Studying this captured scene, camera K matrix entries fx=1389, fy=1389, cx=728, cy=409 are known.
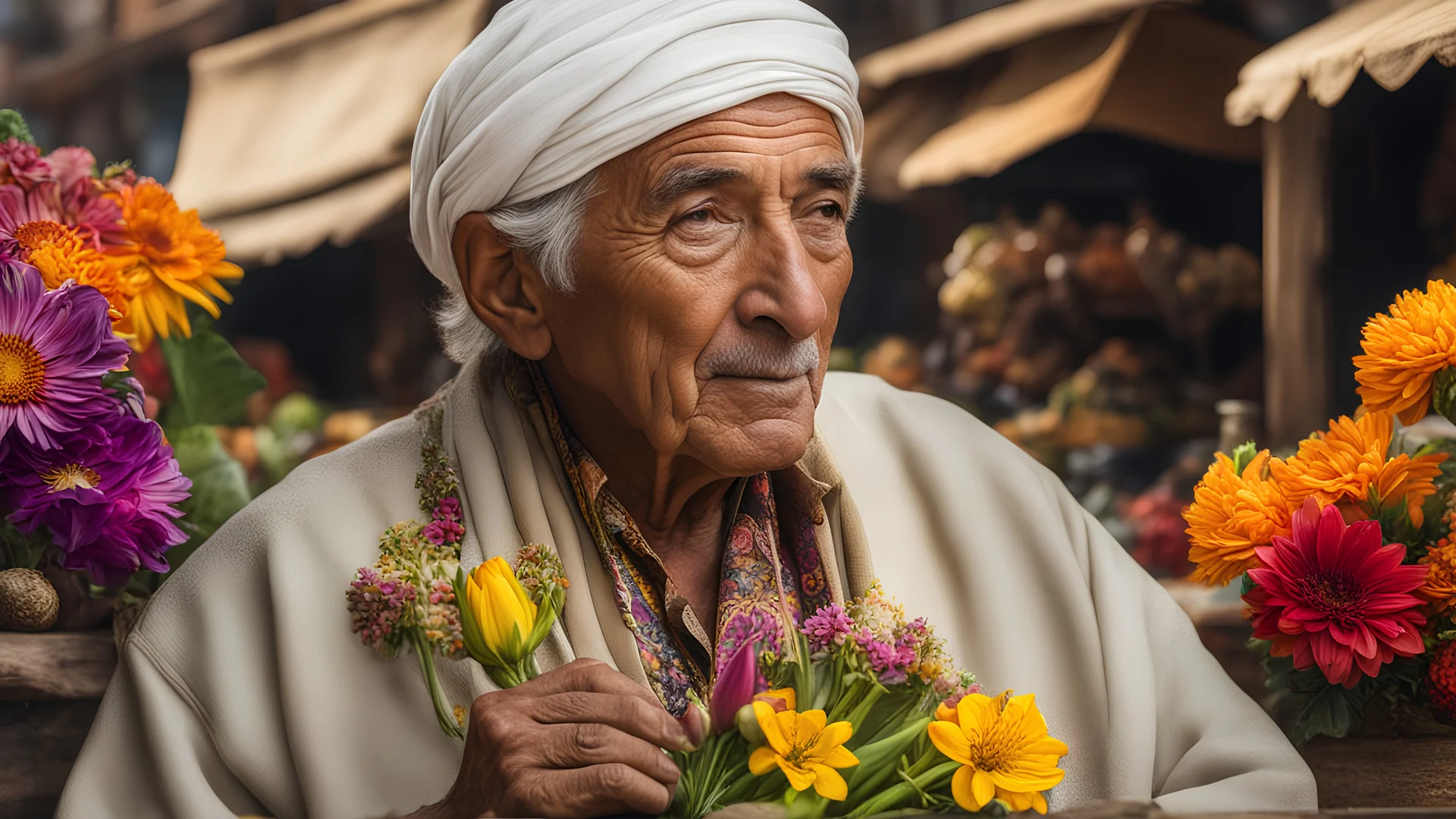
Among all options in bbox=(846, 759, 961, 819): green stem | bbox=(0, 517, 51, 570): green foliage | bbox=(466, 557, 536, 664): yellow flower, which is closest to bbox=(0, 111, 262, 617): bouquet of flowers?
bbox=(0, 517, 51, 570): green foliage

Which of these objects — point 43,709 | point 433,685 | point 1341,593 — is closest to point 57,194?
point 43,709

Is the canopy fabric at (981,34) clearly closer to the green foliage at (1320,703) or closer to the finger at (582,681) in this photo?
the green foliage at (1320,703)

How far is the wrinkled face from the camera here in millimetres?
1725

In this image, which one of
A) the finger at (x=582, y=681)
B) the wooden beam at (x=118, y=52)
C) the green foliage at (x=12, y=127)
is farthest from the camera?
the wooden beam at (x=118, y=52)

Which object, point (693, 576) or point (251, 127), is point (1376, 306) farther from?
point (251, 127)

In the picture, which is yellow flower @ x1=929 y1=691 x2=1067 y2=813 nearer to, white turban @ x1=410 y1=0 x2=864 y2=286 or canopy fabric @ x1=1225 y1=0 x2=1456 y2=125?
white turban @ x1=410 y1=0 x2=864 y2=286

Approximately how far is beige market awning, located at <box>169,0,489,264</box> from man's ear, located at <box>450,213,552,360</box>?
3167mm

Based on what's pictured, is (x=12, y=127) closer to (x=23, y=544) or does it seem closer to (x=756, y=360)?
(x=23, y=544)

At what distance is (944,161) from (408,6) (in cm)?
235

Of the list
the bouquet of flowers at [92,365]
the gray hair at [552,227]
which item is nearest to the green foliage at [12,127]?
the bouquet of flowers at [92,365]

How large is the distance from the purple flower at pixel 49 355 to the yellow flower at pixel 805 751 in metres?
0.98

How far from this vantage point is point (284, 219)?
5508mm

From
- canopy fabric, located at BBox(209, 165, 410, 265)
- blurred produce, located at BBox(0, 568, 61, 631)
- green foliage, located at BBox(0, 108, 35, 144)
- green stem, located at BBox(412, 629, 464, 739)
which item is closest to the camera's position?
green stem, located at BBox(412, 629, 464, 739)

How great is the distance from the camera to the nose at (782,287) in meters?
1.72
